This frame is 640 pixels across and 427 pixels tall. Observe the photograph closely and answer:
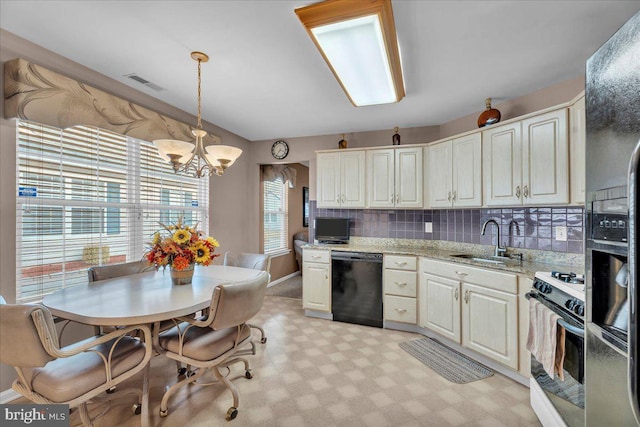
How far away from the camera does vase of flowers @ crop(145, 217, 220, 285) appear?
Result: 200 centimetres

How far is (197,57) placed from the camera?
2.13m

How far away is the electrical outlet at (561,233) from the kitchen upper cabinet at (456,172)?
660 millimetres

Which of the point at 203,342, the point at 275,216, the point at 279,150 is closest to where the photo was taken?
the point at 203,342

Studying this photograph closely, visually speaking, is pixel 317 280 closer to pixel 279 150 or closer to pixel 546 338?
pixel 279 150

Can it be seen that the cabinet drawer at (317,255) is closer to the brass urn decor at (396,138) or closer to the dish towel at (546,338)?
the brass urn decor at (396,138)

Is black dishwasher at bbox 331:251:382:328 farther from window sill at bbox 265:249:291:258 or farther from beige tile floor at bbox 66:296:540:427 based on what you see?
window sill at bbox 265:249:291:258

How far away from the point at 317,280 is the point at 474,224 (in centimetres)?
202

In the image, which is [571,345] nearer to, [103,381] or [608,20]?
[608,20]

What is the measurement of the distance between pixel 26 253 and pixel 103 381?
129 centimetres

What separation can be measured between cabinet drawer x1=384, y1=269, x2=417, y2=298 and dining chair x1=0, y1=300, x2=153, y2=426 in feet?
8.02

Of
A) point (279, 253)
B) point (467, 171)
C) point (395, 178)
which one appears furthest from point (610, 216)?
point (279, 253)

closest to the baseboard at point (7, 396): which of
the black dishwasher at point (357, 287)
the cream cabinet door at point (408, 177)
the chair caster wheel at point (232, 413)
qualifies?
the chair caster wheel at point (232, 413)

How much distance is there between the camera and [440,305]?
9.48ft

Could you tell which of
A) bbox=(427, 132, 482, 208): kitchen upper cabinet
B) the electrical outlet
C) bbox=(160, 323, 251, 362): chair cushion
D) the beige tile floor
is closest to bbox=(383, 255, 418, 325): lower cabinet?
the beige tile floor
